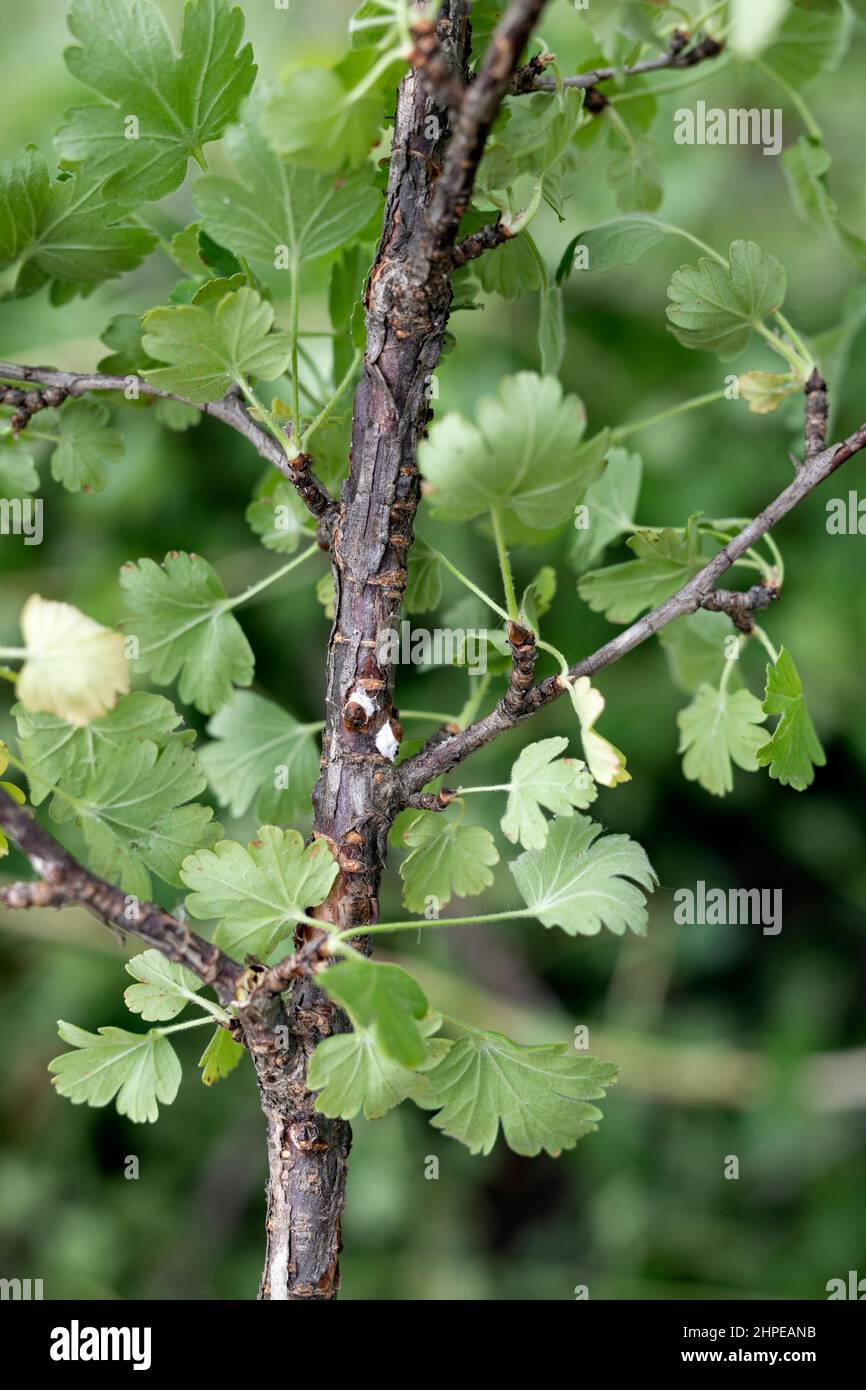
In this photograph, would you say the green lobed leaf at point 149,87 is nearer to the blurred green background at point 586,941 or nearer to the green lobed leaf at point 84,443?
the green lobed leaf at point 84,443

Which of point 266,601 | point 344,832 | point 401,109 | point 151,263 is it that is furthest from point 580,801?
point 151,263

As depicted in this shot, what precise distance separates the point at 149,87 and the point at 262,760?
314 mm

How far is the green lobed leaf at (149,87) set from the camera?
428 mm

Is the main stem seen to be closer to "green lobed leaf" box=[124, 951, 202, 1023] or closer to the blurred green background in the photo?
"green lobed leaf" box=[124, 951, 202, 1023]

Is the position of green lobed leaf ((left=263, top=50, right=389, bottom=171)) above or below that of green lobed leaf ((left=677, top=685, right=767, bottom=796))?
above

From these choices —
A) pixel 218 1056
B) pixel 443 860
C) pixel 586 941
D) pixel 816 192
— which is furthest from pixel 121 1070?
pixel 586 941

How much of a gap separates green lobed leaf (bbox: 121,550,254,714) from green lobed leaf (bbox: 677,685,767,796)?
0.21 metres

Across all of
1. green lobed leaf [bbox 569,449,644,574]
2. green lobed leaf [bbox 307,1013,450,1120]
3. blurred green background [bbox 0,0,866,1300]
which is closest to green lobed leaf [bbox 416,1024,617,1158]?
green lobed leaf [bbox 307,1013,450,1120]

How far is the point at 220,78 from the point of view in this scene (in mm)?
444

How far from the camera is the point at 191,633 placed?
52cm

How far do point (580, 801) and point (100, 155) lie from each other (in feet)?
1.04

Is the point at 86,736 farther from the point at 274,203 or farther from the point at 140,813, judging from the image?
the point at 274,203

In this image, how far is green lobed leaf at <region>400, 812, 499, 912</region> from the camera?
46 cm

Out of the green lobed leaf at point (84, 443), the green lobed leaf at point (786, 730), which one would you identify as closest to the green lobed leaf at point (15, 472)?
the green lobed leaf at point (84, 443)
